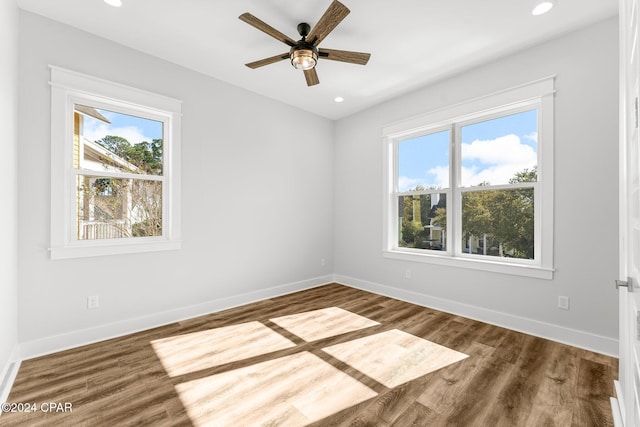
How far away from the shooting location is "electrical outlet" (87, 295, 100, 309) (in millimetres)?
2730

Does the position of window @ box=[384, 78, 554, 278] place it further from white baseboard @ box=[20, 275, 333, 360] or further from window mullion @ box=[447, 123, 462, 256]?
white baseboard @ box=[20, 275, 333, 360]

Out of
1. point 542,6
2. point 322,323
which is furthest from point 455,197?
point 322,323

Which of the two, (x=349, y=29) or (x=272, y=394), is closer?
(x=272, y=394)

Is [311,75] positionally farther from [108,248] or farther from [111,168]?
Answer: [108,248]

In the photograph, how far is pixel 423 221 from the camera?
4.06 m

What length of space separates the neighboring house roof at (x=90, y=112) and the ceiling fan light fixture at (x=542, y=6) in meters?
4.09

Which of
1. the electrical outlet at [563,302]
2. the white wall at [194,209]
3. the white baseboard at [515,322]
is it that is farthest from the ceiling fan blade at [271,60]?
the electrical outlet at [563,302]

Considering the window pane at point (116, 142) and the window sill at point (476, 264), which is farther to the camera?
the window sill at point (476, 264)

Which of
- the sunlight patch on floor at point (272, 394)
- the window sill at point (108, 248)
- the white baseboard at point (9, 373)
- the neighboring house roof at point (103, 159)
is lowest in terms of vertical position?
the sunlight patch on floor at point (272, 394)

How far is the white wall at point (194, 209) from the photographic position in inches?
97.6

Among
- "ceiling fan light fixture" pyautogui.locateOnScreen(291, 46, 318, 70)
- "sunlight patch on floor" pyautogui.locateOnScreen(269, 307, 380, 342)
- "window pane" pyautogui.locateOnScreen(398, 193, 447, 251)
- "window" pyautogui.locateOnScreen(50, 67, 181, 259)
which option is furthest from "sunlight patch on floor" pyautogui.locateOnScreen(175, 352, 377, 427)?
"ceiling fan light fixture" pyautogui.locateOnScreen(291, 46, 318, 70)

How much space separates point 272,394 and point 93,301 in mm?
2065

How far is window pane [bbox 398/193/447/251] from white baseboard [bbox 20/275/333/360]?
2.08 m

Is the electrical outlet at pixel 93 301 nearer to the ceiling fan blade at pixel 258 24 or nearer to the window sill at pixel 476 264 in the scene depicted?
the ceiling fan blade at pixel 258 24
